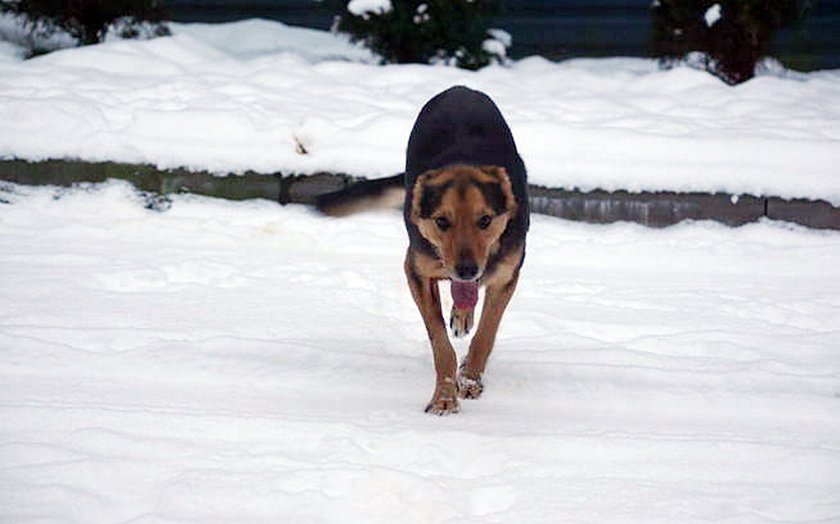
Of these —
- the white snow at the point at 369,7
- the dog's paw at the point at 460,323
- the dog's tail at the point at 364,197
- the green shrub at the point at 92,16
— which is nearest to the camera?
the dog's paw at the point at 460,323

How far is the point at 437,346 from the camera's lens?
351 centimetres

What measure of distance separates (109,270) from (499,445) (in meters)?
2.56

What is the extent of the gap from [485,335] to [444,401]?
40cm

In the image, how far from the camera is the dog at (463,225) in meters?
3.40

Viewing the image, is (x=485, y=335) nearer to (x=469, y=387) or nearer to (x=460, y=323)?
(x=469, y=387)

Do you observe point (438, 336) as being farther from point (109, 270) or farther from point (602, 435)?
point (109, 270)

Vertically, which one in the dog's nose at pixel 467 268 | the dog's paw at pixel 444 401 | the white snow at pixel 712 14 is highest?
the white snow at pixel 712 14

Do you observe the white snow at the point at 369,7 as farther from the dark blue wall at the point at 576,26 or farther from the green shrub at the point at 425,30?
the dark blue wall at the point at 576,26

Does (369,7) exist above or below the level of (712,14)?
below

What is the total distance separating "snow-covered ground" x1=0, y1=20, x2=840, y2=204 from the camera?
5785 mm

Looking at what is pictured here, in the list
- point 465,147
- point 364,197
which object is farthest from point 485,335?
point 364,197

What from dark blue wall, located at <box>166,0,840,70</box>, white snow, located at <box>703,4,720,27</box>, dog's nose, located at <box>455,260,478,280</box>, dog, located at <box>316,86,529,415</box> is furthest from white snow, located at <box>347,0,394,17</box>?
dog's nose, located at <box>455,260,478,280</box>

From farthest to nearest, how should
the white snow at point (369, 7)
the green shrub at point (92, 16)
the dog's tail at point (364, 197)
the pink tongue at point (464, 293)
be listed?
the green shrub at point (92, 16), the white snow at point (369, 7), the dog's tail at point (364, 197), the pink tongue at point (464, 293)

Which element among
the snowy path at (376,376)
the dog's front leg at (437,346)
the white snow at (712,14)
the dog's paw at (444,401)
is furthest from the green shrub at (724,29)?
the dog's paw at (444,401)
